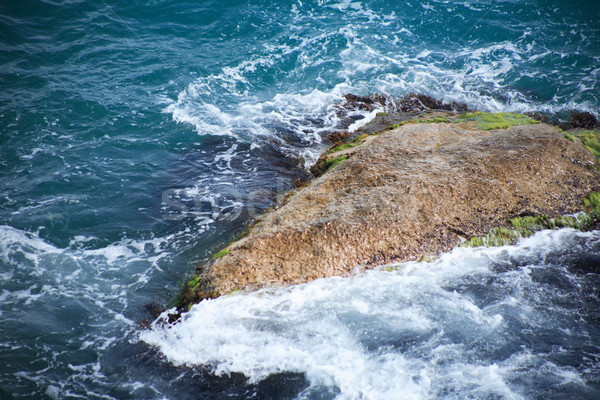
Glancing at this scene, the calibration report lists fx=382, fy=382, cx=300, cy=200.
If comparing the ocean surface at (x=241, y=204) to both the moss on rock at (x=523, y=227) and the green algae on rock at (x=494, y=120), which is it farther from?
the green algae on rock at (x=494, y=120)

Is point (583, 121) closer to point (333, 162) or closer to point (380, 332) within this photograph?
point (333, 162)

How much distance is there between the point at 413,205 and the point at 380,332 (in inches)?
104

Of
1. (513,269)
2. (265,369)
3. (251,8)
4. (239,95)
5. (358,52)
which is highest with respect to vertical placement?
(251,8)

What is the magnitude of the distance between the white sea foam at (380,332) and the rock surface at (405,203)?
360 mm

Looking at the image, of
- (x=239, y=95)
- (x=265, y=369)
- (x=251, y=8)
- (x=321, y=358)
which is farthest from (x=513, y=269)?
(x=251, y=8)

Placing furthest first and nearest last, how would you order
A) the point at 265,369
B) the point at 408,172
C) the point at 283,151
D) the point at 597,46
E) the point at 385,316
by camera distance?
the point at 597,46
the point at 283,151
the point at 408,172
the point at 385,316
the point at 265,369

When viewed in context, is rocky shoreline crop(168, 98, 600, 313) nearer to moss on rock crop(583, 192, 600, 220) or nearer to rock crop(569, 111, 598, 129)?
moss on rock crop(583, 192, 600, 220)

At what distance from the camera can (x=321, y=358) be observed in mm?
5816

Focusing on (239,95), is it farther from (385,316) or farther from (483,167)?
(385,316)

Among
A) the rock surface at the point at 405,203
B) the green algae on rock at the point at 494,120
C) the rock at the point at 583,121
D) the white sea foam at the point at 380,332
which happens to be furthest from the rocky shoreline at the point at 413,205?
the rock at the point at 583,121

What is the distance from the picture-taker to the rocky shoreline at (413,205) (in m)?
6.96

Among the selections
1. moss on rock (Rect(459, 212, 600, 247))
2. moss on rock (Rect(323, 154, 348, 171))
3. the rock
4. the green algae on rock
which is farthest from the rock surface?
the rock

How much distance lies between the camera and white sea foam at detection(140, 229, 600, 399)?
17.9ft

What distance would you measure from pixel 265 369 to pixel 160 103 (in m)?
11.6
